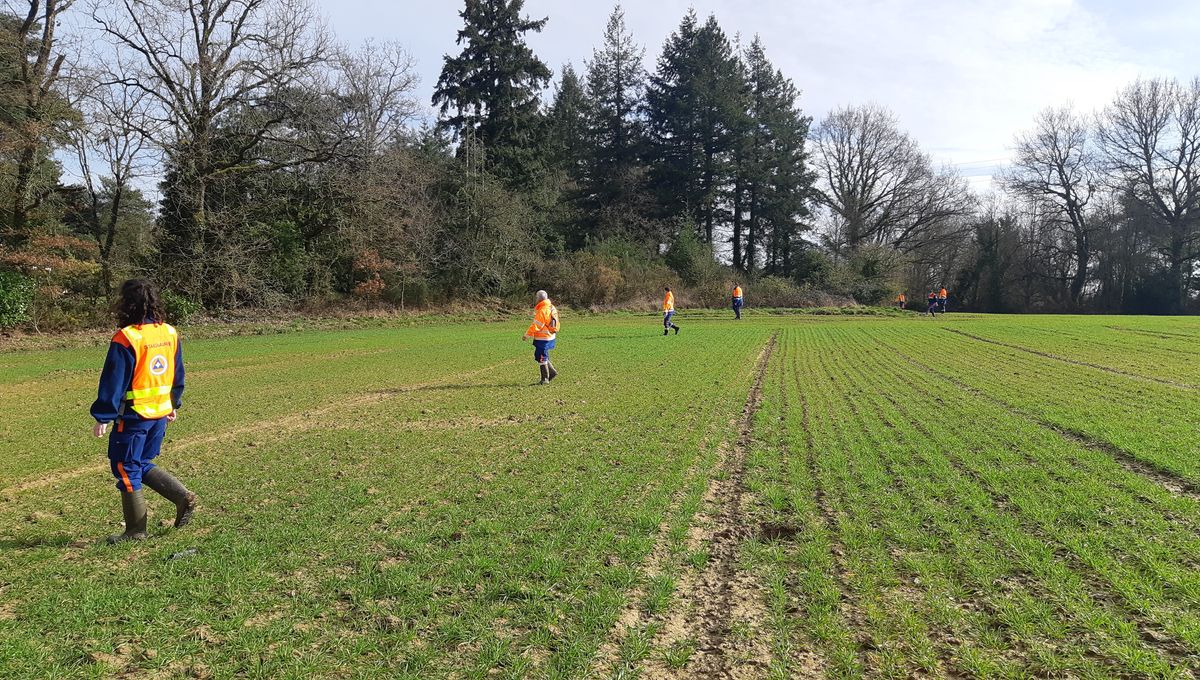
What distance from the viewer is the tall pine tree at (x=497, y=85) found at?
43531 mm

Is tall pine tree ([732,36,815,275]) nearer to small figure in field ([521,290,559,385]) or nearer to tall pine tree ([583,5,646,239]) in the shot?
tall pine tree ([583,5,646,239])

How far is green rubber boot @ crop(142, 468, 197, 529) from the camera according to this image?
4.70m

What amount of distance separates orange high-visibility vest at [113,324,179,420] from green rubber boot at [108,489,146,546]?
63cm

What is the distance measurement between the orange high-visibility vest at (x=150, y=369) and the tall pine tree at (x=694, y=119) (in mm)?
48014

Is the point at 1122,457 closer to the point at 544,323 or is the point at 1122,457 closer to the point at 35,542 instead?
the point at 544,323

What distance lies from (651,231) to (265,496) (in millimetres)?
47247

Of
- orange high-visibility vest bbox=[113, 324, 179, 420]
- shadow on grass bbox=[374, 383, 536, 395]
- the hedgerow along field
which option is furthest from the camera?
shadow on grass bbox=[374, 383, 536, 395]

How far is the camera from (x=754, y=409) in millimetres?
9531

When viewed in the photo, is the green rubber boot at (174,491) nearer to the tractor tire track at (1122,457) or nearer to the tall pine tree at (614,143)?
the tractor tire track at (1122,457)

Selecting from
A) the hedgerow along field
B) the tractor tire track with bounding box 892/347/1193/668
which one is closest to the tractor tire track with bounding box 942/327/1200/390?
the hedgerow along field

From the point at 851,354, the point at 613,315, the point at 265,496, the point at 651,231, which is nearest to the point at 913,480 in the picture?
the point at 265,496

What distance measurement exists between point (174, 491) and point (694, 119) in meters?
51.8

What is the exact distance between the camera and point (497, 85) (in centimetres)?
4438

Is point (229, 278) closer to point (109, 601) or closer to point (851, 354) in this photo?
point (851, 354)
